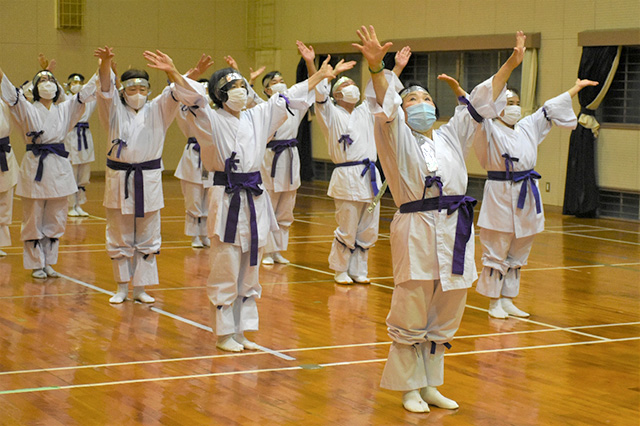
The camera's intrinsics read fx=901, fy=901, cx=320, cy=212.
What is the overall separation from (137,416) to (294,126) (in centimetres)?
489

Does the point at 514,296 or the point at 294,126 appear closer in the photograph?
the point at 514,296

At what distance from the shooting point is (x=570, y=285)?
7.80m

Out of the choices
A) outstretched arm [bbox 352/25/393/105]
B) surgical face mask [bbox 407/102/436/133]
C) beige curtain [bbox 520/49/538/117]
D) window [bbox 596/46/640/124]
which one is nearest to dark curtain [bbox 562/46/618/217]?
window [bbox 596/46/640/124]

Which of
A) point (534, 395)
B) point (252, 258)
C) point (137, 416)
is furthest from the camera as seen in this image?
point (252, 258)

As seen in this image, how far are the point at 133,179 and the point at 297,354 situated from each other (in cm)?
204

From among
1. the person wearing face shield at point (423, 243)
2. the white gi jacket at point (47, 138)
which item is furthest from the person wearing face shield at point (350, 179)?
the person wearing face shield at point (423, 243)

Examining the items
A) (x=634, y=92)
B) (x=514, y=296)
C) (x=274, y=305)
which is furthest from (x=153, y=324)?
(x=634, y=92)

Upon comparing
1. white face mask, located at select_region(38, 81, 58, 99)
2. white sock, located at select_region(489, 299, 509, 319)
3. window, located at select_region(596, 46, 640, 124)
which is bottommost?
white sock, located at select_region(489, 299, 509, 319)

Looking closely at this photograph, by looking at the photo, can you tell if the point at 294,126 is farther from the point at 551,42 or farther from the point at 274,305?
the point at 551,42

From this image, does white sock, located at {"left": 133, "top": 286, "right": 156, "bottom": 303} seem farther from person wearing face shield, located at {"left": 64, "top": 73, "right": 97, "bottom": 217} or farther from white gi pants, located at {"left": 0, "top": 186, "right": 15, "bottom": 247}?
person wearing face shield, located at {"left": 64, "top": 73, "right": 97, "bottom": 217}

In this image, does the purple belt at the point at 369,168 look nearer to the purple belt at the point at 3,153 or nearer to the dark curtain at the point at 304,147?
the purple belt at the point at 3,153

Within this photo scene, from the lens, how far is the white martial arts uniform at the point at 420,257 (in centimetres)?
424

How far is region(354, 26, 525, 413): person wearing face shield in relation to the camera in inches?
167

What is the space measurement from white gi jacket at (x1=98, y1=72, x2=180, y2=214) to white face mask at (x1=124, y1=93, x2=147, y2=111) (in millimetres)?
34
